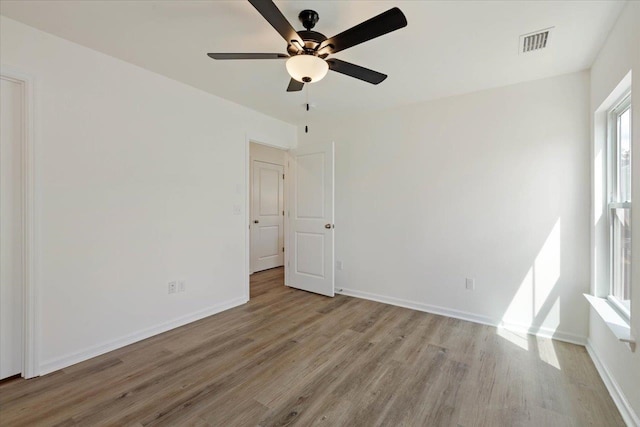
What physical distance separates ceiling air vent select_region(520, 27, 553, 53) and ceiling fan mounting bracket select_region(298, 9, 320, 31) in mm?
1504

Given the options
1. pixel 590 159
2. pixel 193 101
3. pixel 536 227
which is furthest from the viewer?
pixel 193 101

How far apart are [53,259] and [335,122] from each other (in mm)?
3345

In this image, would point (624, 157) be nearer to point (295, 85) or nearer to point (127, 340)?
point (295, 85)

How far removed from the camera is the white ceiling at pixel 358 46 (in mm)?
1773

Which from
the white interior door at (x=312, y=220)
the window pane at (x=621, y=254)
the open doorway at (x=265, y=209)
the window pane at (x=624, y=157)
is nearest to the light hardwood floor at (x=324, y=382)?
the window pane at (x=621, y=254)

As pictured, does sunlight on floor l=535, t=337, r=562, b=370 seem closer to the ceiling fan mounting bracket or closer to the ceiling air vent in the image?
the ceiling air vent

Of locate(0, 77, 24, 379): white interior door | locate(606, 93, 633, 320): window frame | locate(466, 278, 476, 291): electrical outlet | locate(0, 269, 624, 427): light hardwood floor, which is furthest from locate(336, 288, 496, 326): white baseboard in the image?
locate(0, 77, 24, 379): white interior door

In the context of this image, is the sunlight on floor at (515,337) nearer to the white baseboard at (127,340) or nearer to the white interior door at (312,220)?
the white interior door at (312,220)

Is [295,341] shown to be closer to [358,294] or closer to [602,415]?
[358,294]

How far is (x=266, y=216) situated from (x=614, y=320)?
4.81m

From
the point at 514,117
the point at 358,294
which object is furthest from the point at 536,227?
the point at 358,294

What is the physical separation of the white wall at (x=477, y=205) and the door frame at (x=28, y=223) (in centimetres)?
305

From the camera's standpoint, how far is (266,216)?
18.3 feet

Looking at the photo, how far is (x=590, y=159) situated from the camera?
247cm
